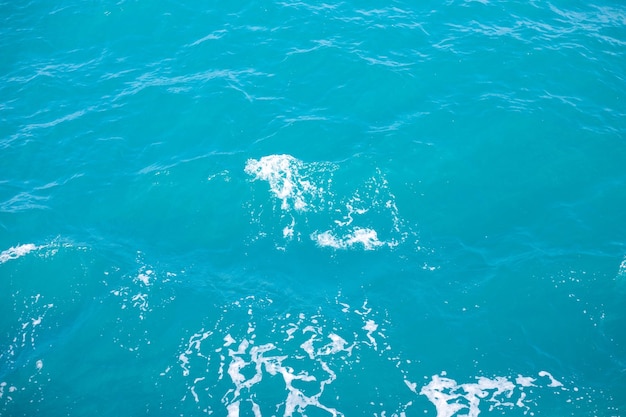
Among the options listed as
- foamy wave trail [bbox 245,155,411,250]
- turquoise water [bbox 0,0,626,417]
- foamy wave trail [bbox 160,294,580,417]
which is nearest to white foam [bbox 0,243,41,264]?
turquoise water [bbox 0,0,626,417]

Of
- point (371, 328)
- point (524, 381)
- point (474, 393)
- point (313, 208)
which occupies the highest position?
point (313, 208)

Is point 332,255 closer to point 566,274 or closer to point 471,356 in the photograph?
point 471,356

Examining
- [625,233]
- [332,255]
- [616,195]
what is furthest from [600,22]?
[332,255]

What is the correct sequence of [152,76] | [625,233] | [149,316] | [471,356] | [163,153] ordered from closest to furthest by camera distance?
[471,356] → [149,316] → [625,233] → [163,153] → [152,76]

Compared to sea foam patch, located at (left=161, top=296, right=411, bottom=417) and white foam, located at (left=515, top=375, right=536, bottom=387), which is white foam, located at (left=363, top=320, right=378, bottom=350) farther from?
white foam, located at (left=515, top=375, right=536, bottom=387)

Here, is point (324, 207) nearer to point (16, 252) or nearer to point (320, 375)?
point (320, 375)

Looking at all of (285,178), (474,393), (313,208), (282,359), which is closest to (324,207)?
(313,208)
